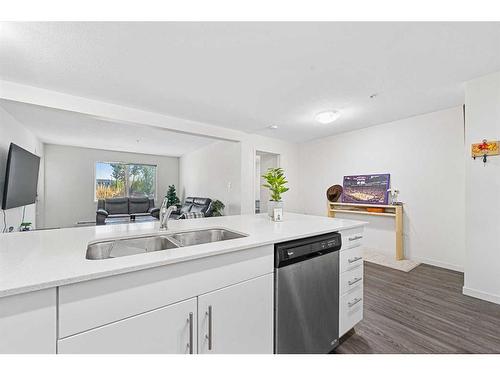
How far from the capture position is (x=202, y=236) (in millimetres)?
1619

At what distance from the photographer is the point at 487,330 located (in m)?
1.71

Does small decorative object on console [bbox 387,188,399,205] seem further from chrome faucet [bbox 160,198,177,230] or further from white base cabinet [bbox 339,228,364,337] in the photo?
chrome faucet [bbox 160,198,177,230]

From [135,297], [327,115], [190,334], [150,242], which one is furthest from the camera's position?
[327,115]

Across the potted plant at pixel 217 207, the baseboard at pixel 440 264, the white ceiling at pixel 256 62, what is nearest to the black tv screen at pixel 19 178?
the white ceiling at pixel 256 62

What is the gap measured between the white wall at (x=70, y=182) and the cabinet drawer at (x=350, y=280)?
7178 millimetres

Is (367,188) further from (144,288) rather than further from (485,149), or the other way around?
(144,288)

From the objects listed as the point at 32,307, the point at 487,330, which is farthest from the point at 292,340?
the point at 487,330

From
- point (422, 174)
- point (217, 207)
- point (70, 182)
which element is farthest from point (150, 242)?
point (70, 182)

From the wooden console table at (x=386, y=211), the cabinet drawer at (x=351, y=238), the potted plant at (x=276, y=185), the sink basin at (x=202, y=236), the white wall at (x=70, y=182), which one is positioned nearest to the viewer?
the sink basin at (x=202, y=236)

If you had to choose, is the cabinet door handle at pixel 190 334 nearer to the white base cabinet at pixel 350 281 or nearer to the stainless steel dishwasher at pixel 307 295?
the stainless steel dishwasher at pixel 307 295

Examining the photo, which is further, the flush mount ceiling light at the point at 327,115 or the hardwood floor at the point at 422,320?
the flush mount ceiling light at the point at 327,115

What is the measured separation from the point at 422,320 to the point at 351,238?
1036mm

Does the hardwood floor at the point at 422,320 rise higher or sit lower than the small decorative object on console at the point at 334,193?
lower

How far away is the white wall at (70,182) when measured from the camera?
19.1 feet
